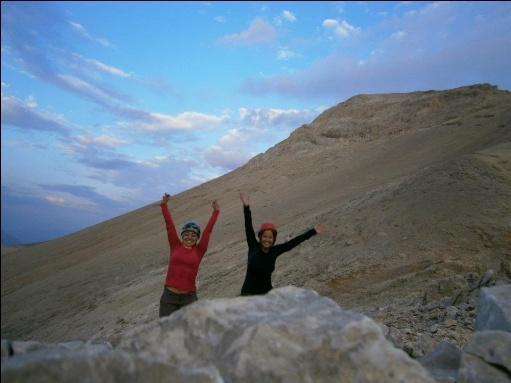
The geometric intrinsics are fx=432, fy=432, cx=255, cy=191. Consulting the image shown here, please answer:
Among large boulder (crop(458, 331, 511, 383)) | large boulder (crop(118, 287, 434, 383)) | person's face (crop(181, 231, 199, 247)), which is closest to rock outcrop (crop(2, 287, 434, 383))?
large boulder (crop(118, 287, 434, 383))

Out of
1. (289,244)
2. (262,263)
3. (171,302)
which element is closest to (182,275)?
(171,302)

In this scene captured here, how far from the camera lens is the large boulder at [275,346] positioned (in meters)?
2.29

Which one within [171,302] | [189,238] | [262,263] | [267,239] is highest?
[189,238]

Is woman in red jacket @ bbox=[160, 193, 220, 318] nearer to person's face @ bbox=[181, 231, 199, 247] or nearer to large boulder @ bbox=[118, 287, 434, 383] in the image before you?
person's face @ bbox=[181, 231, 199, 247]

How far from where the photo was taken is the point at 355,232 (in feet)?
30.3

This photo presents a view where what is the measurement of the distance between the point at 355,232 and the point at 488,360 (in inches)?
257

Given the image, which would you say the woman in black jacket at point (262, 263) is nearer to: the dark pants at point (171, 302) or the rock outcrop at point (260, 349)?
the dark pants at point (171, 302)

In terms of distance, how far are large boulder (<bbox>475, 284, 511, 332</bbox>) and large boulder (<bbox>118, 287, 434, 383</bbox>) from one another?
145cm

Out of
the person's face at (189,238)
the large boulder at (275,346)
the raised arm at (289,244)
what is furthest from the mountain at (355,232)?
the raised arm at (289,244)

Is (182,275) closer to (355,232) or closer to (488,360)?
(488,360)

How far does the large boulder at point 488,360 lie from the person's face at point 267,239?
1.70 metres

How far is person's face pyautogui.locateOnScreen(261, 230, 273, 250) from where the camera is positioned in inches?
150

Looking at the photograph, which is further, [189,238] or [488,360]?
[189,238]

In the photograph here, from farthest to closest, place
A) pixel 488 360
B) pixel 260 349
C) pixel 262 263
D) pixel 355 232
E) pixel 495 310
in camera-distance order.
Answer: pixel 355 232
pixel 262 263
pixel 495 310
pixel 488 360
pixel 260 349
